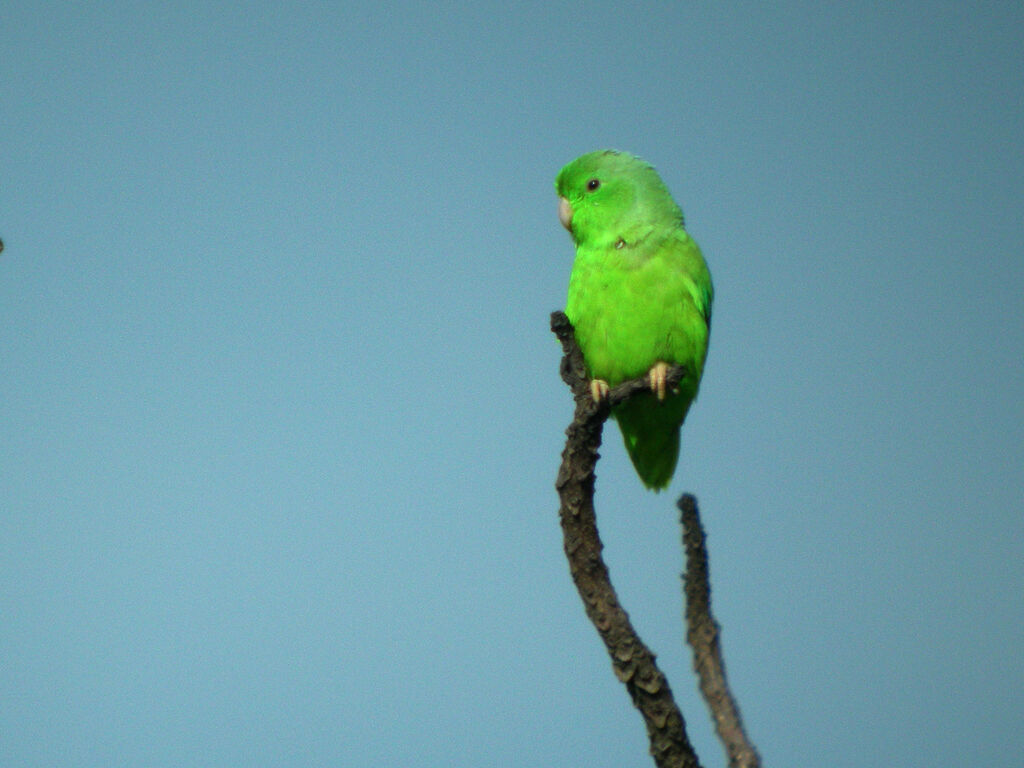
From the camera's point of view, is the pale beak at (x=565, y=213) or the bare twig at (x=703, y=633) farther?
the pale beak at (x=565, y=213)

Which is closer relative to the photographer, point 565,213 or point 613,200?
point 613,200

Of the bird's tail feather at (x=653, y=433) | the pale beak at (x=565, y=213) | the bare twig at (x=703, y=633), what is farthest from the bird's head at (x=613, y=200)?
the bare twig at (x=703, y=633)

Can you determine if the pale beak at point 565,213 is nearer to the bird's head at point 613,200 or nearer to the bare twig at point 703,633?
the bird's head at point 613,200

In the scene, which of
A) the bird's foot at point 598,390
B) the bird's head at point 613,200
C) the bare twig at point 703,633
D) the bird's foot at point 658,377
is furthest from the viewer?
the bird's head at point 613,200

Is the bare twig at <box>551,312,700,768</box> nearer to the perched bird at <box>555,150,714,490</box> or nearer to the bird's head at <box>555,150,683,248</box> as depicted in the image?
the perched bird at <box>555,150,714,490</box>

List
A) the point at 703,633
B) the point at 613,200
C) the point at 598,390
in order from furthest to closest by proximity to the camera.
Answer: the point at 613,200
the point at 598,390
the point at 703,633

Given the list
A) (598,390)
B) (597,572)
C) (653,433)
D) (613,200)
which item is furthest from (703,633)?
(613,200)

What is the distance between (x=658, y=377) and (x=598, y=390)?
249 millimetres

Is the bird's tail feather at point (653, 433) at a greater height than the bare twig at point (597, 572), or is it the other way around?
the bird's tail feather at point (653, 433)

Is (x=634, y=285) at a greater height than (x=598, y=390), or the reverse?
(x=634, y=285)

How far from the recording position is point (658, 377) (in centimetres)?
237

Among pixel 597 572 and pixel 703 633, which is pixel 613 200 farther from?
pixel 703 633

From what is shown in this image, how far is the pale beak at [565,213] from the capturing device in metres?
2.66

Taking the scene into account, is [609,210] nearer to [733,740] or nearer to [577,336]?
[577,336]
